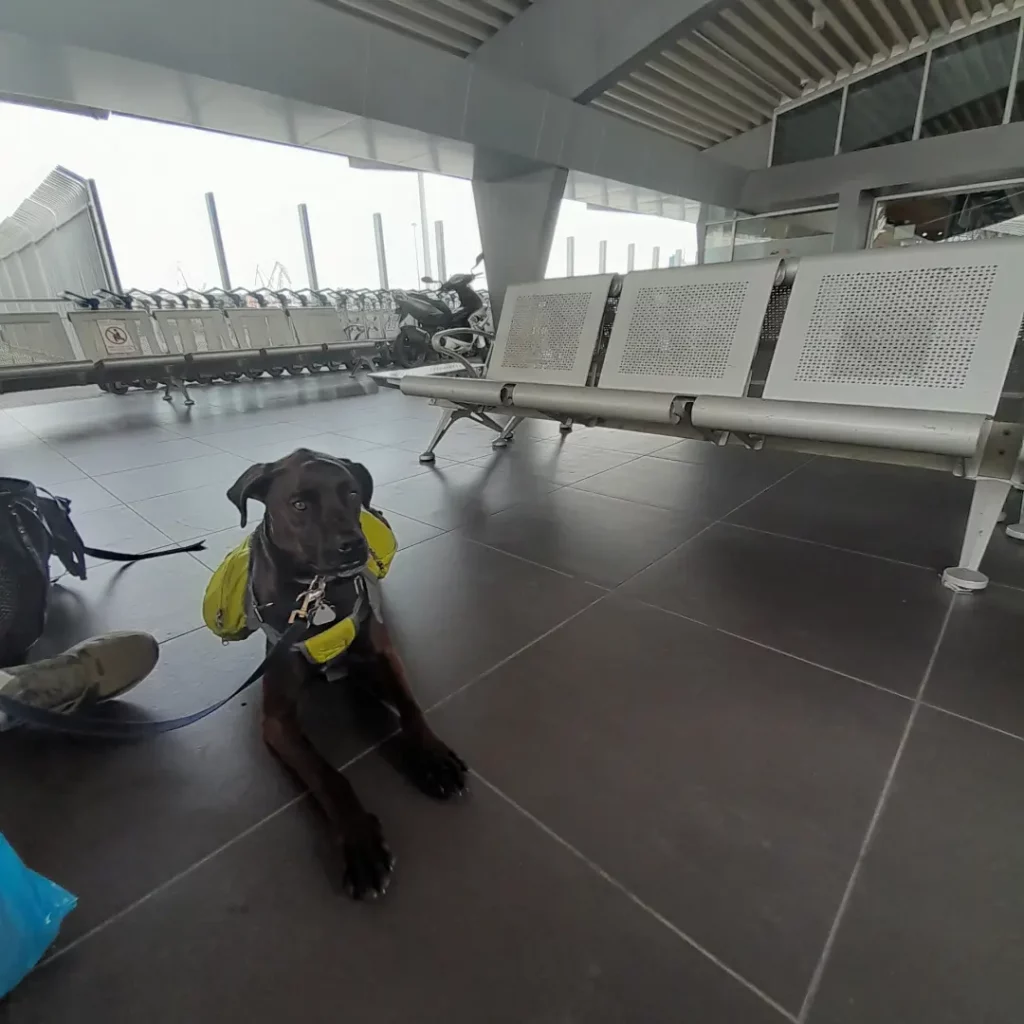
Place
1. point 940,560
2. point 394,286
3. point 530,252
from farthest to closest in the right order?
point 394,286
point 530,252
point 940,560

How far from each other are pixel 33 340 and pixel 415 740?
7299 millimetres

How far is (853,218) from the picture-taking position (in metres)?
12.4

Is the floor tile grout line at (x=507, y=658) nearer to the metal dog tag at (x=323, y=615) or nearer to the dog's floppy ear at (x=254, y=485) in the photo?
the metal dog tag at (x=323, y=615)

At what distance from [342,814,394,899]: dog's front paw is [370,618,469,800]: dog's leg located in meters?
0.17

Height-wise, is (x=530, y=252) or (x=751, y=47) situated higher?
(x=751, y=47)

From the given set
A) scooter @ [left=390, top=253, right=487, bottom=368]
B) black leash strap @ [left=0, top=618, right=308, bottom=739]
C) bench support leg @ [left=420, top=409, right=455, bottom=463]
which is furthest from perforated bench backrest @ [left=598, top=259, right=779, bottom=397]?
scooter @ [left=390, top=253, right=487, bottom=368]

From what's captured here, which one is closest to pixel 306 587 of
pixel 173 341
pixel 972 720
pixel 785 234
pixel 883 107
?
pixel 972 720

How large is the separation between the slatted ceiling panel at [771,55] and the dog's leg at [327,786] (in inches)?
448

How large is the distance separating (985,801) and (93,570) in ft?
10.1

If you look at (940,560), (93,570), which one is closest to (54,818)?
(93,570)

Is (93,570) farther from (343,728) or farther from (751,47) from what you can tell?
(751,47)

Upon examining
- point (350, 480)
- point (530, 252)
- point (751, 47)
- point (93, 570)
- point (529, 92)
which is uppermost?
point (751, 47)

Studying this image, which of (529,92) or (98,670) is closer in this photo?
(98,670)

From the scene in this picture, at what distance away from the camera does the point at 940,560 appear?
2.31 metres
